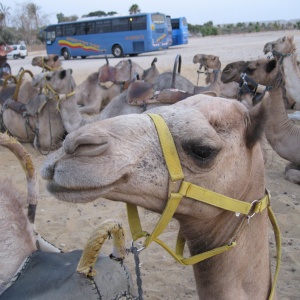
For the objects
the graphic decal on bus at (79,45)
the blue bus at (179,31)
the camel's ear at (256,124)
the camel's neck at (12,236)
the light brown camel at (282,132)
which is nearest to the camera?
the camel's ear at (256,124)

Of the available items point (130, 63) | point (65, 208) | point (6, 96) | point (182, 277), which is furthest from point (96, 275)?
point (130, 63)

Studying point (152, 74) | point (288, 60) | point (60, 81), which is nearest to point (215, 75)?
point (152, 74)

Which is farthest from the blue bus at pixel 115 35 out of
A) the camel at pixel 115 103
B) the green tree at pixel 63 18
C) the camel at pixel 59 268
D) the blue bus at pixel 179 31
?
the green tree at pixel 63 18

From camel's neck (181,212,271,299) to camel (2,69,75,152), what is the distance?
229 inches

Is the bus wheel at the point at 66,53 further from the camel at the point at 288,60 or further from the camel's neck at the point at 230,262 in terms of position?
the camel's neck at the point at 230,262

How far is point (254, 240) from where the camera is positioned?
6.24 ft

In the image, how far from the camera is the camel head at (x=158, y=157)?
1.45 m

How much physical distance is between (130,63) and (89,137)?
1003 cm

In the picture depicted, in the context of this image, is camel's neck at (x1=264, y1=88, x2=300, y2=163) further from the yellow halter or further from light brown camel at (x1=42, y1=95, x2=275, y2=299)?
the yellow halter

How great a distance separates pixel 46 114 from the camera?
25.2 ft

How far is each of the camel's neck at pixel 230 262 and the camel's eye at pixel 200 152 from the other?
11.8 inches

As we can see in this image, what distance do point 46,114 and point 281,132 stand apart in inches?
156

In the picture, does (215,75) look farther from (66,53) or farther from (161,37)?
(66,53)

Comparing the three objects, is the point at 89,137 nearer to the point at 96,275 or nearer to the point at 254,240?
the point at 96,275
